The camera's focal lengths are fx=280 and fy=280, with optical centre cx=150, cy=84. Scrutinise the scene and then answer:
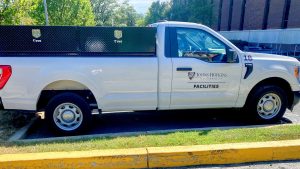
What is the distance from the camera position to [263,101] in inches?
216

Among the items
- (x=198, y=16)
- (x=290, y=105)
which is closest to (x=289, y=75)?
(x=290, y=105)

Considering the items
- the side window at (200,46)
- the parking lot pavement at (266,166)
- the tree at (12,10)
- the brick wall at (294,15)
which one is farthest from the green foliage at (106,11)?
the parking lot pavement at (266,166)

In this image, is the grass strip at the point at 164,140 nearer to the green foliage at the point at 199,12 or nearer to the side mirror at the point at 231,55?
the side mirror at the point at 231,55

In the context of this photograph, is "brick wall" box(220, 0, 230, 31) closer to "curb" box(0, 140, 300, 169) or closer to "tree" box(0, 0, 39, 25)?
"tree" box(0, 0, 39, 25)

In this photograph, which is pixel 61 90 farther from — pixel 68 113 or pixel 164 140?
pixel 164 140

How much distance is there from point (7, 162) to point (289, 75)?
5.00 meters

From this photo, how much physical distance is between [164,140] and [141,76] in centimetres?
122

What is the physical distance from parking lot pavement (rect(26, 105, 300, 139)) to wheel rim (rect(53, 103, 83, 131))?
0.26 m

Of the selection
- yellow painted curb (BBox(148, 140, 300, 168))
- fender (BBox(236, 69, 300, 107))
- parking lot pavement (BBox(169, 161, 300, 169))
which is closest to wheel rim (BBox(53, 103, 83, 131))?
yellow painted curb (BBox(148, 140, 300, 168))

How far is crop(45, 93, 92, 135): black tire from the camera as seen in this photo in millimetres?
4673

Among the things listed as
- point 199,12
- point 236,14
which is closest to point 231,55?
point 199,12

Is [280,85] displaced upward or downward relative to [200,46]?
downward

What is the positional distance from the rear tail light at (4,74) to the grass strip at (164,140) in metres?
0.95

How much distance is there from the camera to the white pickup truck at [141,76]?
455cm
